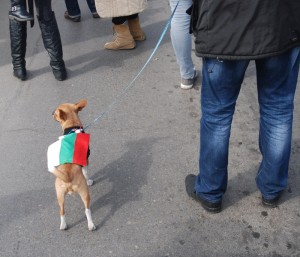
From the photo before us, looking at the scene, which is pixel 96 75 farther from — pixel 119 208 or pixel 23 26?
pixel 119 208

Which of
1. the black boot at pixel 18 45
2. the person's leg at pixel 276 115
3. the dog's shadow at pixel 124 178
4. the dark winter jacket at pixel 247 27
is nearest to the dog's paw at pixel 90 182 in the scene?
the dog's shadow at pixel 124 178

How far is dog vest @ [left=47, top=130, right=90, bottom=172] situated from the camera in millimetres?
2398

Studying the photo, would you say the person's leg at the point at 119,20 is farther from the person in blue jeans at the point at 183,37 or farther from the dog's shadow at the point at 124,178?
the dog's shadow at the point at 124,178

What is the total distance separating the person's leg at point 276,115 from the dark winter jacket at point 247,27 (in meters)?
0.13

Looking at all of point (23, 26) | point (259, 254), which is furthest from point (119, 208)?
point (23, 26)

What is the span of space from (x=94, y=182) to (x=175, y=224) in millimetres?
747

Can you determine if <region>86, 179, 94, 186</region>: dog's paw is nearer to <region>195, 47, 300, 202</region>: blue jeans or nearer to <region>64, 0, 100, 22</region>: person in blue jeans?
<region>195, 47, 300, 202</region>: blue jeans

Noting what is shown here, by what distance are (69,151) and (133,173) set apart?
79 centimetres

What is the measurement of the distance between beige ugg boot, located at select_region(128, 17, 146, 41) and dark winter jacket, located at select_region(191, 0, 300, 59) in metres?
3.09

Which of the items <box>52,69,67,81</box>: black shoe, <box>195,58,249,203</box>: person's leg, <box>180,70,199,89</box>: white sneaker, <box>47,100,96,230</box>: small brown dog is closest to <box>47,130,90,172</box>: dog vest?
<box>47,100,96,230</box>: small brown dog

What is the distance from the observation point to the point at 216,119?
2.31 m

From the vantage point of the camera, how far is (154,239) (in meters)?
2.54

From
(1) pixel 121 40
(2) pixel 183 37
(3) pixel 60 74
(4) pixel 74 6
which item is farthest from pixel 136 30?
(2) pixel 183 37

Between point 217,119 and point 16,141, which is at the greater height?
point 217,119
